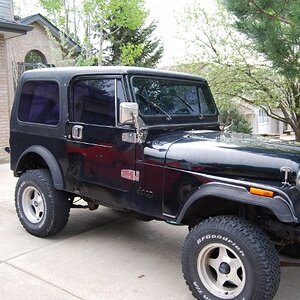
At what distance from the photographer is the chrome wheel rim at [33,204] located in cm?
455

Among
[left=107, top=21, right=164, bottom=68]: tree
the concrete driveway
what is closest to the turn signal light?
the concrete driveway

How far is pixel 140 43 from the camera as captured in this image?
21.7 meters

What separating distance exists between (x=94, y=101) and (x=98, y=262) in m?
1.61

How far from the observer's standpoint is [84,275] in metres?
3.60

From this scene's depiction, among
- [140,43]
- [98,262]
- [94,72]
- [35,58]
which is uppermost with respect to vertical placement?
[140,43]

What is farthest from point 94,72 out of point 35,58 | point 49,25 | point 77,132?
point 35,58

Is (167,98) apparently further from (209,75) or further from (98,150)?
(209,75)

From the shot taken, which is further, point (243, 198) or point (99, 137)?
point (99, 137)

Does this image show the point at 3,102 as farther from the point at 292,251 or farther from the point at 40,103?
the point at 292,251

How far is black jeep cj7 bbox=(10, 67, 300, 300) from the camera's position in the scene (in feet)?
9.32

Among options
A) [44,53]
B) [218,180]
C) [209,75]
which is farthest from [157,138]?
[44,53]

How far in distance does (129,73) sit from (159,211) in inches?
52.4

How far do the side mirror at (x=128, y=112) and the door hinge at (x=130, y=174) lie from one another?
0.47 metres

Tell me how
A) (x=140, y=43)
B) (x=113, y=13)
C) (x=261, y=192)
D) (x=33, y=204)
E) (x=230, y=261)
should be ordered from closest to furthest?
(x=261, y=192)
(x=230, y=261)
(x=33, y=204)
(x=113, y=13)
(x=140, y=43)
